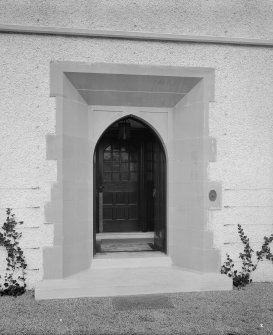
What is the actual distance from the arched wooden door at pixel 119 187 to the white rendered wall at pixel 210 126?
2.69 metres

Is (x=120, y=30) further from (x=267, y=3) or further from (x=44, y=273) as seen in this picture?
(x=44, y=273)

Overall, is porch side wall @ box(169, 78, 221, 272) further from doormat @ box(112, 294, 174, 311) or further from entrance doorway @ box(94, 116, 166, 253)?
entrance doorway @ box(94, 116, 166, 253)

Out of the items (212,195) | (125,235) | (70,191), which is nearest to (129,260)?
(70,191)

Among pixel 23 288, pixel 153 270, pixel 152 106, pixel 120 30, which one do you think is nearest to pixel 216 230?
pixel 153 270

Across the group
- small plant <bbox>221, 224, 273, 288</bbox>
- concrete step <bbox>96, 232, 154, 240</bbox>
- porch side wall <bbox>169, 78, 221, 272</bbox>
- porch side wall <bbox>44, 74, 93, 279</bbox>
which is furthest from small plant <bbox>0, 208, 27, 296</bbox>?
small plant <bbox>221, 224, 273, 288</bbox>

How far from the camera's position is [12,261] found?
4.07m

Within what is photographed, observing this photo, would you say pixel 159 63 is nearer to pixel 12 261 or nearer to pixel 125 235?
pixel 12 261

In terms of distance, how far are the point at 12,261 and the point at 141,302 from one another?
1695mm

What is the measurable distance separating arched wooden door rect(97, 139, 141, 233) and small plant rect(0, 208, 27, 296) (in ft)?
9.03

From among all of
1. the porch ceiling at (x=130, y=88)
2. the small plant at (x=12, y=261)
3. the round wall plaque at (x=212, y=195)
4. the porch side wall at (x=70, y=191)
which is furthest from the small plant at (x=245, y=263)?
the small plant at (x=12, y=261)

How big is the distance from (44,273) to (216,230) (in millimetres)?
2335

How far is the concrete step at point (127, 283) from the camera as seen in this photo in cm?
395

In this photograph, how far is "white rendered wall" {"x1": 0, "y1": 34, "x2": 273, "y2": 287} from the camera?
4059 mm

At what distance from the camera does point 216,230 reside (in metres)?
4.40
